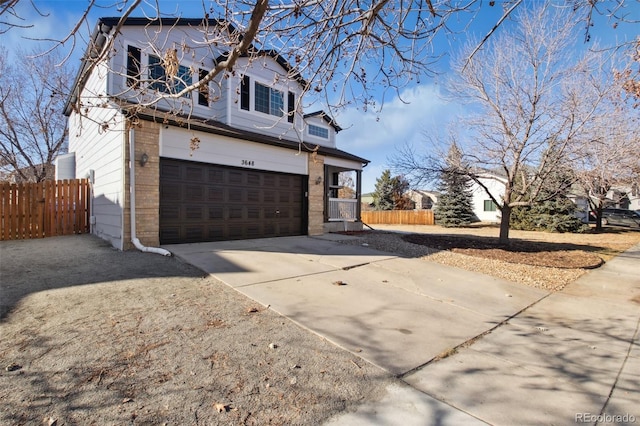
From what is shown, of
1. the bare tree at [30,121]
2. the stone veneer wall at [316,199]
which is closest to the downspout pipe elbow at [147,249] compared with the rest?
the stone veneer wall at [316,199]

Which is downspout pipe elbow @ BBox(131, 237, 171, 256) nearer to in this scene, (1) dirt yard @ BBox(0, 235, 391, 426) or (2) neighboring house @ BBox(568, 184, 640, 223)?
(1) dirt yard @ BBox(0, 235, 391, 426)

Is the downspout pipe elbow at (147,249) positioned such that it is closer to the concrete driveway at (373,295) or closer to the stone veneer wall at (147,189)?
the stone veneer wall at (147,189)

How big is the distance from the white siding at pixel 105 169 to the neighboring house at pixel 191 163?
0.03m

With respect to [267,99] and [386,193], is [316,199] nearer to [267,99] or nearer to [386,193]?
[267,99]

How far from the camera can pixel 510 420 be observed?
7.51ft

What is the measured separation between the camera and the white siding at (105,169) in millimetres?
7500

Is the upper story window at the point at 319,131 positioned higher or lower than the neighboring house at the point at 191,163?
higher

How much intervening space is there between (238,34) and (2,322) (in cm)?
386

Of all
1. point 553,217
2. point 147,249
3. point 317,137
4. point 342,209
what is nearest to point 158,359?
point 147,249

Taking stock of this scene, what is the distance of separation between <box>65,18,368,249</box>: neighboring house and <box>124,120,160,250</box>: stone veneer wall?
22 mm

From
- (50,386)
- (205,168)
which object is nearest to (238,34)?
(50,386)

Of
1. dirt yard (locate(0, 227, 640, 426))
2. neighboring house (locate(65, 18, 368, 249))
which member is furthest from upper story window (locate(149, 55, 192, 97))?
dirt yard (locate(0, 227, 640, 426))

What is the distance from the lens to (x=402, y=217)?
90.8 feet

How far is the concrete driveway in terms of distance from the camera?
137 inches
